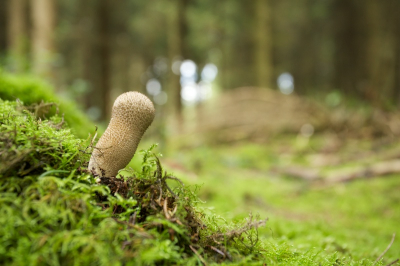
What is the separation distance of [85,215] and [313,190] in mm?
4917

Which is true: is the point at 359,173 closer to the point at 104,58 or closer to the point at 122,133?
the point at 122,133

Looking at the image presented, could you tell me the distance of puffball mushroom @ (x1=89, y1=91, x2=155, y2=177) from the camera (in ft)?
5.29

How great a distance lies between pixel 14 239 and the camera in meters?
1.05

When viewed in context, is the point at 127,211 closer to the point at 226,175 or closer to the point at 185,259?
the point at 185,259

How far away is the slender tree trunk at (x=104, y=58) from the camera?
1168cm

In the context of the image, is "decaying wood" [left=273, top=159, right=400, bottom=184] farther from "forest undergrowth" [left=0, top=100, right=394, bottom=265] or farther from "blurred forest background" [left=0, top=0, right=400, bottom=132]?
"forest undergrowth" [left=0, top=100, right=394, bottom=265]

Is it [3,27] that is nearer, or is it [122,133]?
[122,133]

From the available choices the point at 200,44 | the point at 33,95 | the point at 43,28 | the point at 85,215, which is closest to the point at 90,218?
the point at 85,215

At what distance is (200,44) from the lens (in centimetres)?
1636

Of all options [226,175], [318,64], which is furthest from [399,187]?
[318,64]

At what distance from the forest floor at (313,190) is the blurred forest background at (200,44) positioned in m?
1.99

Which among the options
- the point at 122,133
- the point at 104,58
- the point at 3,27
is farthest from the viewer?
the point at 3,27

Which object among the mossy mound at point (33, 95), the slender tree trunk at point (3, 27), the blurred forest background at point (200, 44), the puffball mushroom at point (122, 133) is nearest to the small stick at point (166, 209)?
the puffball mushroom at point (122, 133)

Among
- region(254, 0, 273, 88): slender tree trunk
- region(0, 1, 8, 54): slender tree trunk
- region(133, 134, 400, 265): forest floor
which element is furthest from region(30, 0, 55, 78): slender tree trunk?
region(0, 1, 8, 54): slender tree trunk
